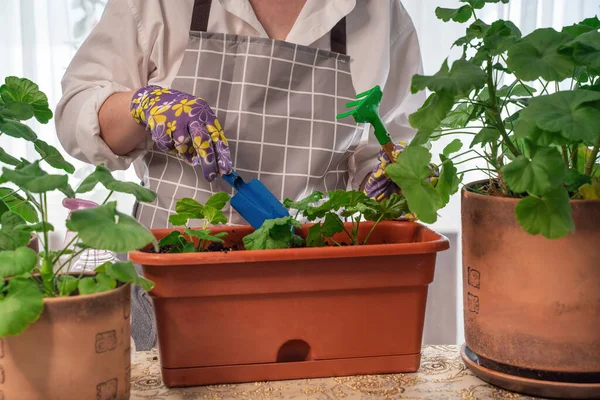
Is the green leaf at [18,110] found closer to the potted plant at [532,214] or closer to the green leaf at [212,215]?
the green leaf at [212,215]

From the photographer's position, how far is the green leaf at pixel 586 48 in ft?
1.92

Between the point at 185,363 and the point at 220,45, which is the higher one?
the point at 220,45

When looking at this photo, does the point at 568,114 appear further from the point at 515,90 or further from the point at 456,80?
the point at 515,90

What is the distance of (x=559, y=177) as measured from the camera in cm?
58

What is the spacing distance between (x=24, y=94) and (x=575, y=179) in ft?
2.02

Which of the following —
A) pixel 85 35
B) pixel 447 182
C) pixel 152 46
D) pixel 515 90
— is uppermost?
pixel 85 35

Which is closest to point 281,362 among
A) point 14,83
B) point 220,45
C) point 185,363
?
point 185,363

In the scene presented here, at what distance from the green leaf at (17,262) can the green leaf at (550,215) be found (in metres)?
0.41

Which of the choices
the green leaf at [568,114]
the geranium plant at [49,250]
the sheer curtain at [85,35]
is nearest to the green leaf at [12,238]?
the geranium plant at [49,250]

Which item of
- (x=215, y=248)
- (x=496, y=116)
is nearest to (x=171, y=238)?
(x=215, y=248)

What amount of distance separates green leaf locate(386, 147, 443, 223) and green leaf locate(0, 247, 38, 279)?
0.33 m

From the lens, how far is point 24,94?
791mm

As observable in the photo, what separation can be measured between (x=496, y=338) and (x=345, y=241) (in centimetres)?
22

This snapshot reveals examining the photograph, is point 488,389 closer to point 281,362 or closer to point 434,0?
point 281,362
